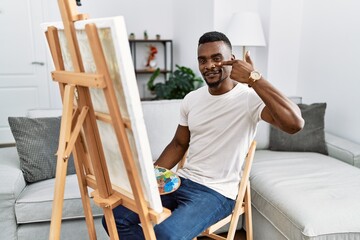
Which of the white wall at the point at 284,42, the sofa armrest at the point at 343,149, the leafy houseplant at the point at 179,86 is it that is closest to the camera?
the sofa armrest at the point at 343,149

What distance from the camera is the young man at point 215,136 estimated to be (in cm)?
133

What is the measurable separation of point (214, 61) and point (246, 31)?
1.42 m

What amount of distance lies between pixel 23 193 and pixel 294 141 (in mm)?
1866

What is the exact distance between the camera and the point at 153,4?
15.5ft

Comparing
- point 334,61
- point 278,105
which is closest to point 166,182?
point 278,105

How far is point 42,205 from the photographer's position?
5.82 ft

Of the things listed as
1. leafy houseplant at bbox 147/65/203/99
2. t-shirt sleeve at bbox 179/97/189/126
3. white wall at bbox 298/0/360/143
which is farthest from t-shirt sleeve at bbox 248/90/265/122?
leafy houseplant at bbox 147/65/203/99

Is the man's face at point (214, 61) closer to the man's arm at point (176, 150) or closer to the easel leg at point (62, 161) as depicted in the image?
the man's arm at point (176, 150)

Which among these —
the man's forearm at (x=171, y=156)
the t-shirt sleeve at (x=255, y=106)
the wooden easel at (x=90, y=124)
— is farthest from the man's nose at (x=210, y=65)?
the wooden easel at (x=90, y=124)

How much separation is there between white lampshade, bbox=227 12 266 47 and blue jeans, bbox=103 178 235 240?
166 centimetres

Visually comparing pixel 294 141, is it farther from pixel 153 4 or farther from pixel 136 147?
pixel 153 4

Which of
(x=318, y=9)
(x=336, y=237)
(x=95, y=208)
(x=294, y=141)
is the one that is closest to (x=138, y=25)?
(x=318, y=9)

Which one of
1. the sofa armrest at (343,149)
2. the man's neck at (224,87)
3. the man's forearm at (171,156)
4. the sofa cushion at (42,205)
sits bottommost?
the sofa cushion at (42,205)

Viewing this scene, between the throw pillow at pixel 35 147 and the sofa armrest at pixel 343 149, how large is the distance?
6.31ft
